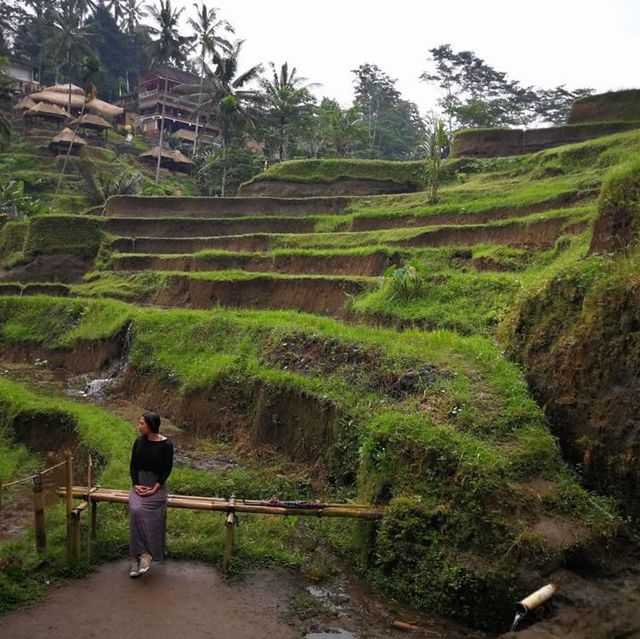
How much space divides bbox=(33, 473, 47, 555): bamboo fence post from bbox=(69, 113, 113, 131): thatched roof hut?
47896mm

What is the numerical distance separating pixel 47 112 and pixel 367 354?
4652 cm

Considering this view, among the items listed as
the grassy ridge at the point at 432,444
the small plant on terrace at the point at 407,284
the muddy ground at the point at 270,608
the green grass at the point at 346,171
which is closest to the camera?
the muddy ground at the point at 270,608

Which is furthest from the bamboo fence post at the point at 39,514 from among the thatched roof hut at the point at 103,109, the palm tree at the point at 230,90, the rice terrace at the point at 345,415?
the thatched roof hut at the point at 103,109

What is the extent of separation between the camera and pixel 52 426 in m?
12.4

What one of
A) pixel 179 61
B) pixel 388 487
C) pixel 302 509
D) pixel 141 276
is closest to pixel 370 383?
pixel 388 487

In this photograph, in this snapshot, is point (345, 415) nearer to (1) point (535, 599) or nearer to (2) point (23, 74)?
(1) point (535, 599)

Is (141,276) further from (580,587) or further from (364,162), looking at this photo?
(580,587)

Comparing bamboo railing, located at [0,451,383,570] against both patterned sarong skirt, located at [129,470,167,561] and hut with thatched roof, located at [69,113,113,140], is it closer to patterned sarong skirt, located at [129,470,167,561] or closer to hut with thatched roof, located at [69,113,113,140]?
patterned sarong skirt, located at [129,470,167,561]

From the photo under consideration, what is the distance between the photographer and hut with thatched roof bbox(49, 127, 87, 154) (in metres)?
45.4

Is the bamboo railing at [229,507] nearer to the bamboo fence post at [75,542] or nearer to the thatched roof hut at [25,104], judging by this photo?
the bamboo fence post at [75,542]

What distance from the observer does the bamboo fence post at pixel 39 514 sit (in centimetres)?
655

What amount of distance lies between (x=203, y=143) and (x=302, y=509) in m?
49.8

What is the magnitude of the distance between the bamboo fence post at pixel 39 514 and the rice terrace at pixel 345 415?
0.09 ft

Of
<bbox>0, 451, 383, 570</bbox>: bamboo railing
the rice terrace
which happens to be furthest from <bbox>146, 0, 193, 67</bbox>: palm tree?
<bbox>0, 451, 383, 570</bbox>: bamboo railing
